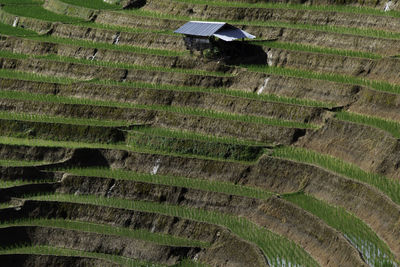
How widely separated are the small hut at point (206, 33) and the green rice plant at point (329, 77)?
5.74 ft

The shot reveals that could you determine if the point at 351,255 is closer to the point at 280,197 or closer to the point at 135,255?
the point at 280,197

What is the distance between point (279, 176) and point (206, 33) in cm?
1027

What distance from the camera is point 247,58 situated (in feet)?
134

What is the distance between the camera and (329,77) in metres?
36.8

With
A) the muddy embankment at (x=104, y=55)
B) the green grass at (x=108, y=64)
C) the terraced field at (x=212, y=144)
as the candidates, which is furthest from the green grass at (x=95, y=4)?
the green grass at (x=108, y=64)

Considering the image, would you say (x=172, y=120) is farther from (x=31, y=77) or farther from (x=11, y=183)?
(x=31, y=77)

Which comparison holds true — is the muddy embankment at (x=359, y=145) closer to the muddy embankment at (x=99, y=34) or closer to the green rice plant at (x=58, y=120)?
the green rice plant at (x=58, y=120)

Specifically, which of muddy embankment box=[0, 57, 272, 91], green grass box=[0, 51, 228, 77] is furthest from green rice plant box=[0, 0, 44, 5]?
muddy embankment box=[0, 57, 272, 91]

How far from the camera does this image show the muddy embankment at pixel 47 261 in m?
32.9

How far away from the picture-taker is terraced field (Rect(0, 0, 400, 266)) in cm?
3009

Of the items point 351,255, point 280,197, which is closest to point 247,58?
point 280,197

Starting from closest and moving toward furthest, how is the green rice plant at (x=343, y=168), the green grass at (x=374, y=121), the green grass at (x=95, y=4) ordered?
the green rice plant at (x=343, y=168) < the green grass at (x=374, y=121) < the green grass at (x=95, y=4)

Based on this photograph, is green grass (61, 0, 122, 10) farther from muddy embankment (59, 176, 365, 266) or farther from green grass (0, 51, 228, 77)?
muddy embankment (59, 176, 365, 266)

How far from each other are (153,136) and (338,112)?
860 cm
